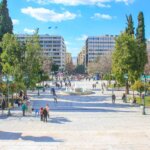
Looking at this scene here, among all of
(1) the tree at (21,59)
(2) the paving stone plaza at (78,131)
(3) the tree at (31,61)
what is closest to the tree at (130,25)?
(3) the tree at (31,61)

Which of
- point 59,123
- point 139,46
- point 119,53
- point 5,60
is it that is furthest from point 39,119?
point 139,46

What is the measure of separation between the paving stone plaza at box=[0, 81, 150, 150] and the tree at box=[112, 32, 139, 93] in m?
17.5

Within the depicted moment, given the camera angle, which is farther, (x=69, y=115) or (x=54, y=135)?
(x=69, y=115)

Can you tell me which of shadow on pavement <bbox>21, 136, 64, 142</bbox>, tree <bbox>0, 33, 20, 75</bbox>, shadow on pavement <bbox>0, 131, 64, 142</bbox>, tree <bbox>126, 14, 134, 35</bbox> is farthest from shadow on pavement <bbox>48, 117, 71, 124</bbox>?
tree <bbox>126, 14, 134, 35</bbox>

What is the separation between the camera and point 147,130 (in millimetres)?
29766

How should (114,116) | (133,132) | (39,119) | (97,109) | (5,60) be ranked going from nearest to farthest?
(133,132)
(39,119)
(114,116)
(97,109)
(5,60)

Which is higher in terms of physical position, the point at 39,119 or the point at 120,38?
the point at 120,38

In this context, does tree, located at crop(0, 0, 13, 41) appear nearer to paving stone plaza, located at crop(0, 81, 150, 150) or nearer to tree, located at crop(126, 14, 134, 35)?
tree, located at crop(126, 14, 134, 35)

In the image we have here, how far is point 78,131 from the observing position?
2914 centimetres

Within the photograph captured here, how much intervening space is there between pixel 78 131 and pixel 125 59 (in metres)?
32.7

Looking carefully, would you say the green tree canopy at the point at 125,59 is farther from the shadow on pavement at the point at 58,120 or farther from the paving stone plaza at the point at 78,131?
the shadow on pavement at the point at 58,120

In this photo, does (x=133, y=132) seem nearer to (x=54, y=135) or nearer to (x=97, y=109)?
(x=54, y=135)

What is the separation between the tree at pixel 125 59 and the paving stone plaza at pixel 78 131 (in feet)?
57.4

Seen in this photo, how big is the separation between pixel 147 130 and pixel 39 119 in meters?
9.74
